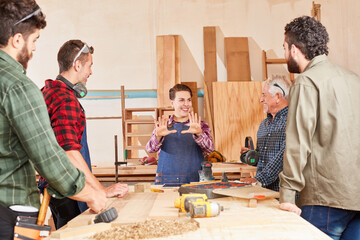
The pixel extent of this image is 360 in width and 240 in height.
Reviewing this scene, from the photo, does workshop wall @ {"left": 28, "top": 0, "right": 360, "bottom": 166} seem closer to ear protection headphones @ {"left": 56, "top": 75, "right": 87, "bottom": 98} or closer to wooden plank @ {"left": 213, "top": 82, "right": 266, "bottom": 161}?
wooden plank @ {"left": 213, "top": 82, "right": 266, "bottom": 161}

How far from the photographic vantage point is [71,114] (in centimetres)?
220

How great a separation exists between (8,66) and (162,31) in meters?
5.81

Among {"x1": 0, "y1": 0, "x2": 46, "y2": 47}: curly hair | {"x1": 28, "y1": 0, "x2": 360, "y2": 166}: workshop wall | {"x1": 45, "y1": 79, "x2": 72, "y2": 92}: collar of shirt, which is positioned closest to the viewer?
{"x1": 0, "y1": 0, "x2": 46, "y2": 47}: curly hair

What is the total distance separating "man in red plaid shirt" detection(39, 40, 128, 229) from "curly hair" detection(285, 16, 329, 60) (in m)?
1.31

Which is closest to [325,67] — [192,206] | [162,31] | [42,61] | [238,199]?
[238,199]

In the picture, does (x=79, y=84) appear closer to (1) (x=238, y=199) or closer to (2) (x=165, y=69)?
(1) (x=238, y=199)

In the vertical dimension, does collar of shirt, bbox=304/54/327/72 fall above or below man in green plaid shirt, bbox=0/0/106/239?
above

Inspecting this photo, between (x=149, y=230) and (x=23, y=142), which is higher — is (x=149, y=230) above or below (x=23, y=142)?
below

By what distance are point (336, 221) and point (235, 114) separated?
441cm

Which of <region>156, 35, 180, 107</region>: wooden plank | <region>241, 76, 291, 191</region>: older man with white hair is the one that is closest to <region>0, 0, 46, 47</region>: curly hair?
<region>241, 76, 291, 191</region>: older man with white hair

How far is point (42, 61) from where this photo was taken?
6945 mm

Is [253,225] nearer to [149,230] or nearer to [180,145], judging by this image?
[149,230]

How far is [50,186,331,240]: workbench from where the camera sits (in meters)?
1.31

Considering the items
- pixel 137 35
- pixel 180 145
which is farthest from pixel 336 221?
pixel 137 35
